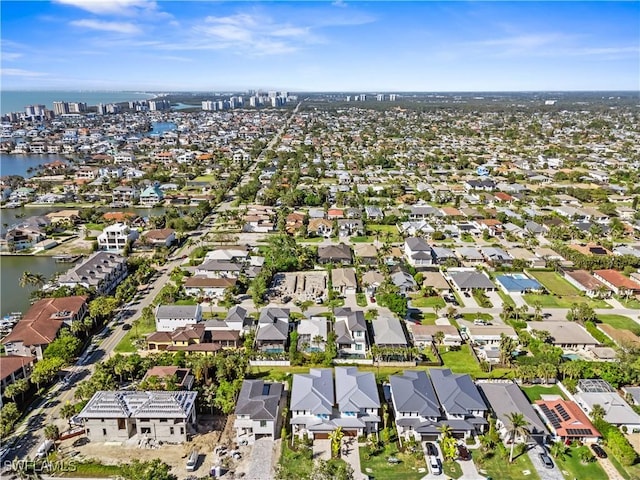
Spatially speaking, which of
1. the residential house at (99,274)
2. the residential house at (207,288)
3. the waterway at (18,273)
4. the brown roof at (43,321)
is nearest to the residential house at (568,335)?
the residential house at (207,288)

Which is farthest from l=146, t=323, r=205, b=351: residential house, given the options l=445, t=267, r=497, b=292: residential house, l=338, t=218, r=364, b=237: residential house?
l=338, t=218, r=364, b=237: residential house

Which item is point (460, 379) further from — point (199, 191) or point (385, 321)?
point (199, 191)

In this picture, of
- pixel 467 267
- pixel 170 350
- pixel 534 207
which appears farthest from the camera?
pixel 534 207

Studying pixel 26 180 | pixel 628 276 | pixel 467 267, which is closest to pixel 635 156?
pixel 628 276

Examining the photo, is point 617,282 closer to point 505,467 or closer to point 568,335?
point 568,335

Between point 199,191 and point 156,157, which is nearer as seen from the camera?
point 199,191

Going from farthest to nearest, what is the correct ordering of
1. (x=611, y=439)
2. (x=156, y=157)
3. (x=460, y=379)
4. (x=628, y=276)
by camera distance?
(x=156, y=157) → (x=628, y=276) → (x=460, y=379) → (x=611, y=439)
